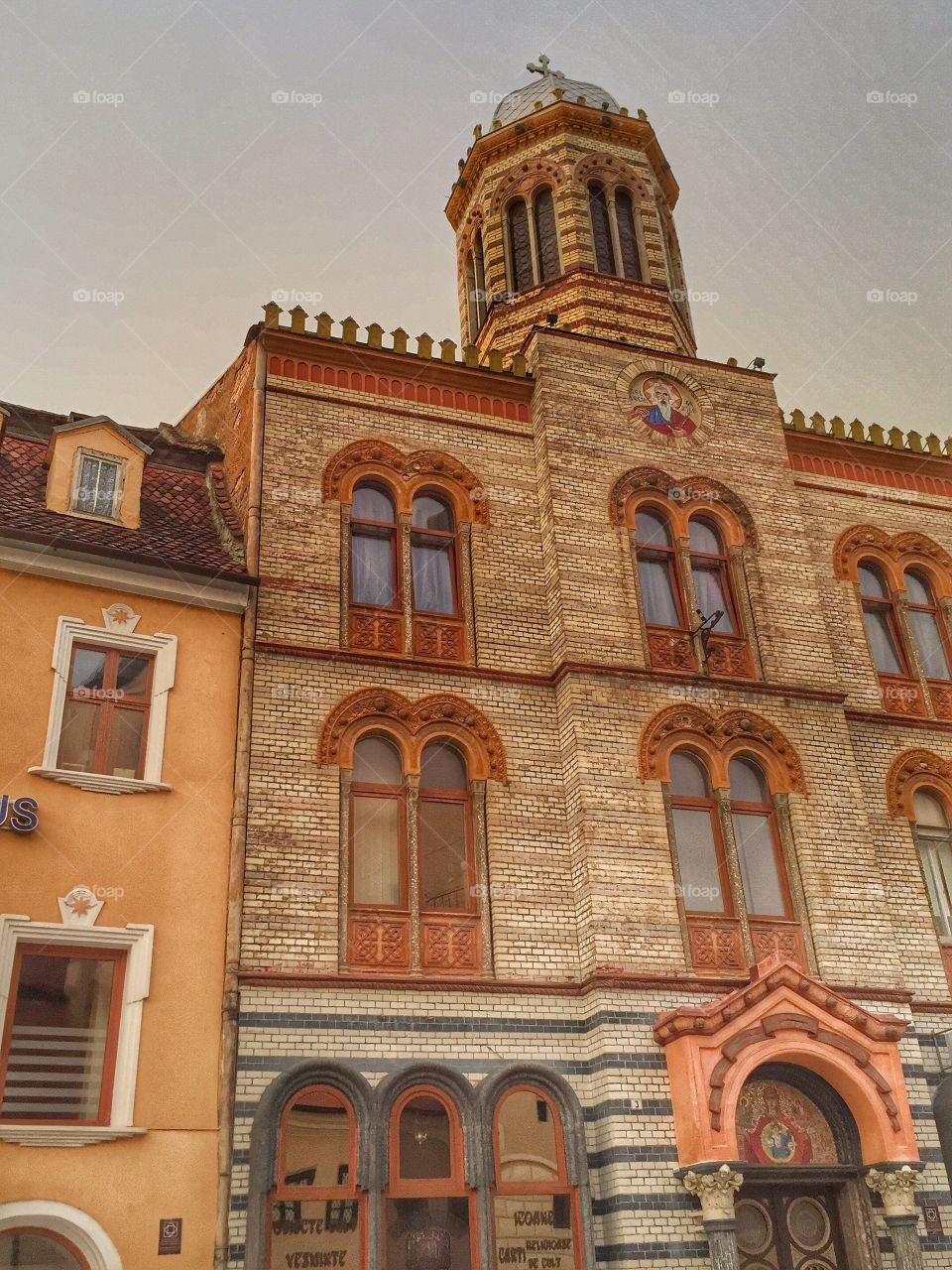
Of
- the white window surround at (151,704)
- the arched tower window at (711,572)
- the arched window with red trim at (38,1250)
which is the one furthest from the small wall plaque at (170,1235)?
the arched tower window at (711,572)

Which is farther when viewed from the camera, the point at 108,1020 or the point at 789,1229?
the point at 789,1229

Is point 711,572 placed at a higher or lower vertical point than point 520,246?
lower

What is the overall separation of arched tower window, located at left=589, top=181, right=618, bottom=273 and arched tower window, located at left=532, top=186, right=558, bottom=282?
767 millimetres

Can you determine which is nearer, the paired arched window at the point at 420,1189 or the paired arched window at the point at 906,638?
the paired arched window at the point at 420,1189

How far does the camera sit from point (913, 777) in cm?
1872

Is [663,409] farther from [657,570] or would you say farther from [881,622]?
[881,622]

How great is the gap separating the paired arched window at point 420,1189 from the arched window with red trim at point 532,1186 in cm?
1

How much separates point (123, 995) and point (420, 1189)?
3898mm

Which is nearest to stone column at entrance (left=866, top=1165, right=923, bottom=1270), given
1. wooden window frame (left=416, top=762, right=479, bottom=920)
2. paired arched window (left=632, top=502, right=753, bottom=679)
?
wooden window frame (left=416, top=762, right=479, bottom=920)

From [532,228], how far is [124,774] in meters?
14.7

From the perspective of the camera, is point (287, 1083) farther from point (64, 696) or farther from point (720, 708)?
point (720, 708)

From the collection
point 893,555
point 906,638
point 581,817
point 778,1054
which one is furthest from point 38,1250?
point 893,555

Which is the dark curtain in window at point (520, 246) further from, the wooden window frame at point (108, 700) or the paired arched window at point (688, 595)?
the wooden window frame at point (108, 700)

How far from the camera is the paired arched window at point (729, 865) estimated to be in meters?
15.8
